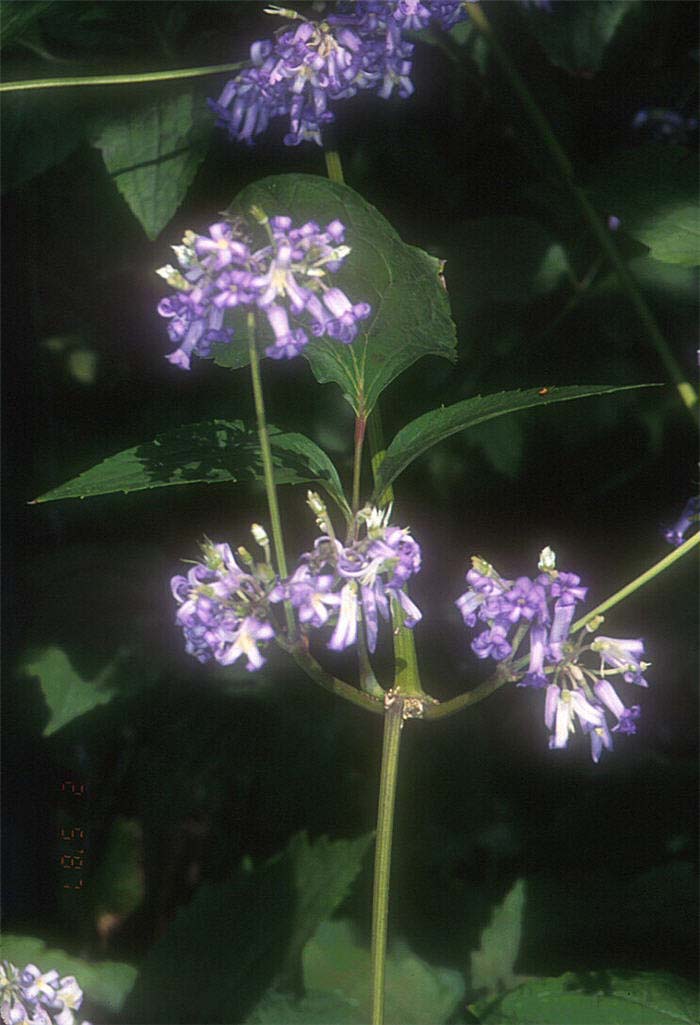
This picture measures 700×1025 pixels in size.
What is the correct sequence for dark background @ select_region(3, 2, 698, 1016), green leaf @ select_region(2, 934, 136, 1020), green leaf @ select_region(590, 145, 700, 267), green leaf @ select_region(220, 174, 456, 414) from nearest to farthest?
green leaf @ select_region(220, 174, 456, 414) → green leaf @ select_region(590, 145, 700, 267) → green leaf @ select_region(2, 934, 136, 1020) → dark background @ select_region(3, 2, 698, 1016)

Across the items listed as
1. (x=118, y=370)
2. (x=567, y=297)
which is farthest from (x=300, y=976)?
(x=567, y=297)

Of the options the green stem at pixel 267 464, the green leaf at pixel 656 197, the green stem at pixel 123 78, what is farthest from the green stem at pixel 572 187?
the green stem at pixel 267 464

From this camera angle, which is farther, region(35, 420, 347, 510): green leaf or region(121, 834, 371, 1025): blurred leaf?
region(121, 834, 371, 1025): blurred leaf

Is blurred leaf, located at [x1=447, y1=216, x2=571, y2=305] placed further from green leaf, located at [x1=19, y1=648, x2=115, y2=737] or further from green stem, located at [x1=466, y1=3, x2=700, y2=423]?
green leaf, located at [x1=19, y1=648, x2=115, y2=737]

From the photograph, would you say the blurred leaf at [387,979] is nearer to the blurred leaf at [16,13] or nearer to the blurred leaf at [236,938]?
the blurred leaf at [236,938]

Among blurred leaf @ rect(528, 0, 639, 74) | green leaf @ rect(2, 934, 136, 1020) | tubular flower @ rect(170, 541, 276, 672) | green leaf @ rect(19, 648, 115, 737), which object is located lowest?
green leaf @ rect(2, 934, 136, 1020)

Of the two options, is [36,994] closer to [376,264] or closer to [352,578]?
[352,578]

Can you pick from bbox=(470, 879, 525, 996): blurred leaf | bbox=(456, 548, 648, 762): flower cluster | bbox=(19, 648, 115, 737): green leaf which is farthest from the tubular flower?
bbox=(470, 879, 525, 996): blurred leaf

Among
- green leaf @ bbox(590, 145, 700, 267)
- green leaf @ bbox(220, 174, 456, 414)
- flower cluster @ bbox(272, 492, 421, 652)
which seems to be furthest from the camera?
green leaf @ bbox(590, 145, 700, 267)
